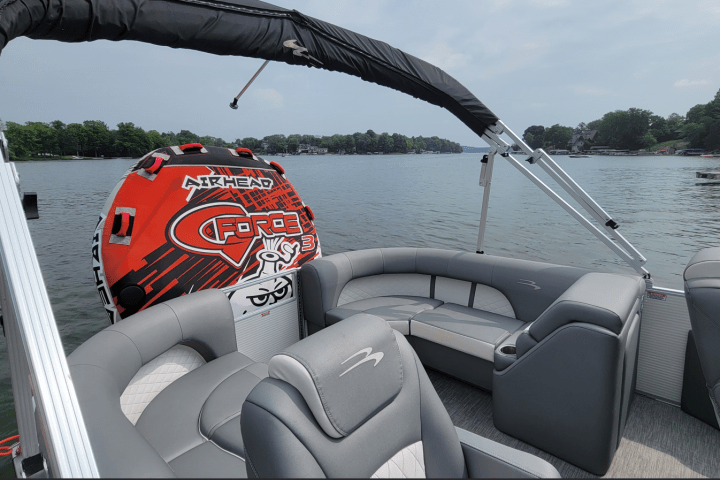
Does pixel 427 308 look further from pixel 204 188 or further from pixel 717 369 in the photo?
pixel 204 188

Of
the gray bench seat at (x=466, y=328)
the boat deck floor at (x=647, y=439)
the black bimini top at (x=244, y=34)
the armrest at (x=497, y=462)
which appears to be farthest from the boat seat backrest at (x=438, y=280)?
the armrest at (x=497, y=462)

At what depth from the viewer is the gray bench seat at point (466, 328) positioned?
2.11 metres

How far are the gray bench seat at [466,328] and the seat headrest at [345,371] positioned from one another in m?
1.20

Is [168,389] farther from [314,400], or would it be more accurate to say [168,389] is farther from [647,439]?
[647,439]

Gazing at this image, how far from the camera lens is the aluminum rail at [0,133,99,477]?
0.55 m

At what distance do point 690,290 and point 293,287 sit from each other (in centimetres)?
219

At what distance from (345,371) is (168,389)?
1.24 metres

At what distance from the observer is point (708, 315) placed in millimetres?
1493

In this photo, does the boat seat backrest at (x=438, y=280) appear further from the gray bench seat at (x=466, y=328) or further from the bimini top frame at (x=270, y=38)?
the bimini top frame at (x=270, y=38)

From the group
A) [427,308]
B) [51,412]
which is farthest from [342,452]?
[427,308]

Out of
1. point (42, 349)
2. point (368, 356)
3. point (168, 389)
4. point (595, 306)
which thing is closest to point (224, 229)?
point (168, 389)

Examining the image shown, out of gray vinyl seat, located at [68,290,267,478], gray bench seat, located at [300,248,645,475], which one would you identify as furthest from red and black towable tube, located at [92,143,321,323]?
gray bench seat, located at [300,248,645,475]

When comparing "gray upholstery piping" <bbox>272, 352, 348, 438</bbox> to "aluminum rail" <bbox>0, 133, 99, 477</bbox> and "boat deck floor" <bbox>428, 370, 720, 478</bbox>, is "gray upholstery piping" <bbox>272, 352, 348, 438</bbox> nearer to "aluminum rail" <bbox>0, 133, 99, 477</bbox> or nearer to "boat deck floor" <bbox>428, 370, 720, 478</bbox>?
"aluminum rail" <bbox>0, 133, 99, 477</bbox>

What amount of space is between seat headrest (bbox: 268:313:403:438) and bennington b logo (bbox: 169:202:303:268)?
1.45m
